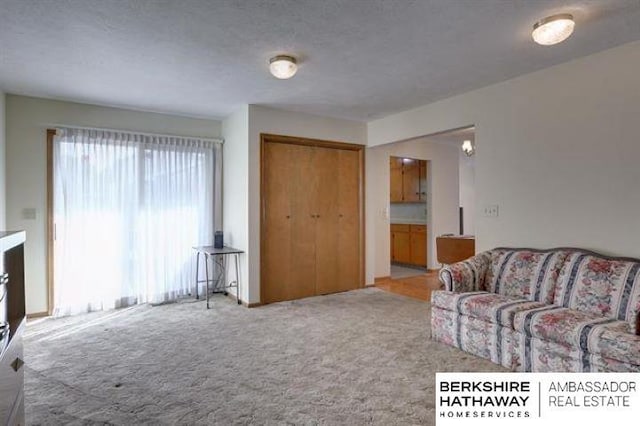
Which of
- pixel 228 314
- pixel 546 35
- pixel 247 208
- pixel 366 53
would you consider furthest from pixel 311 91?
pixel 228 314

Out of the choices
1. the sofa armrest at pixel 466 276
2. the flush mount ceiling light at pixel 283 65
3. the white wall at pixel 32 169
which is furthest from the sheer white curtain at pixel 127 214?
the sofa armrest at pixel 466 276

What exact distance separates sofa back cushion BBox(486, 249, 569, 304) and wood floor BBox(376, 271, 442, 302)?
52.8 inches

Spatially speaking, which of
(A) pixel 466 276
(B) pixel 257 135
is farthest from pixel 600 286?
(B) pixel 257 135

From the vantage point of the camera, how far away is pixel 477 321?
9.15ft

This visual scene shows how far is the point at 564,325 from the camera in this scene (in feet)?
7.51

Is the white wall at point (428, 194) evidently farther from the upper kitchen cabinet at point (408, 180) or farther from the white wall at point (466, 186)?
the white wall at point (466, 186)

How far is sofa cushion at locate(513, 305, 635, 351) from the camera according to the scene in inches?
85.9

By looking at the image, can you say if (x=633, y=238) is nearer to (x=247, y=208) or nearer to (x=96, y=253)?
(x=247, y=208)

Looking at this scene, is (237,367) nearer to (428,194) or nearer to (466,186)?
(428,194)

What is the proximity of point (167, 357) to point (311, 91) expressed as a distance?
2.84 metres

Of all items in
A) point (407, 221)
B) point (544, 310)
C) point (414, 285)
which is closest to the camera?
point (544, 310)

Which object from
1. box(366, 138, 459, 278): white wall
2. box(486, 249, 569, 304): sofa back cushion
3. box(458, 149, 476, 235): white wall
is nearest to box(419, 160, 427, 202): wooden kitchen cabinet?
box(366, 138, 459, 278): white wall

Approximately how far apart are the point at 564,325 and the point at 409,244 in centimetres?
479

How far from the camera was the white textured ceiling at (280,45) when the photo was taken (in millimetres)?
2225
